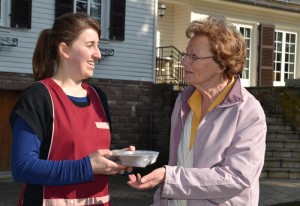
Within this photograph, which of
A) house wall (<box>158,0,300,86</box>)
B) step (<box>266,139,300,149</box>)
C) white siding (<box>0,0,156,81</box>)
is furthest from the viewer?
house wall (<box>158,0,300,86</box>)

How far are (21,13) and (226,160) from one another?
33.0 feet

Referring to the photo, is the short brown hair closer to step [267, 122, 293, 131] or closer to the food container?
the food container

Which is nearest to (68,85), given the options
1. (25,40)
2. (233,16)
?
(25,40)

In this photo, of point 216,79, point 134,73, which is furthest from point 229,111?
point 134,73

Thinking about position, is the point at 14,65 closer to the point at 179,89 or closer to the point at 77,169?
the point at 179,89

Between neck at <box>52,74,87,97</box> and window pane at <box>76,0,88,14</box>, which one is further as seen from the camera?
window pane at <box>76,0,88,14</box>

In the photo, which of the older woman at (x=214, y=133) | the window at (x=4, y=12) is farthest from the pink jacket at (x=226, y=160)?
the window at (x=4, y=12)

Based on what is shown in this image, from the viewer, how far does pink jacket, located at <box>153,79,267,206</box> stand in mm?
2504

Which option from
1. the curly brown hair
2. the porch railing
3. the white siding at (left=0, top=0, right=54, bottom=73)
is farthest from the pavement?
the curly brown hair

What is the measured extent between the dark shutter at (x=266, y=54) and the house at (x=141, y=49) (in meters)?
0.04

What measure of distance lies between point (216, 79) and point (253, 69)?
52.2ft

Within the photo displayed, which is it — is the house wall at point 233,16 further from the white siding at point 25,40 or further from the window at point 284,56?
the white siding at point 25,40

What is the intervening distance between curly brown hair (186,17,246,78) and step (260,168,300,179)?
29.4ft

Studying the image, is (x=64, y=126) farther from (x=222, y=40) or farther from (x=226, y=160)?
(x=222, y=40)
